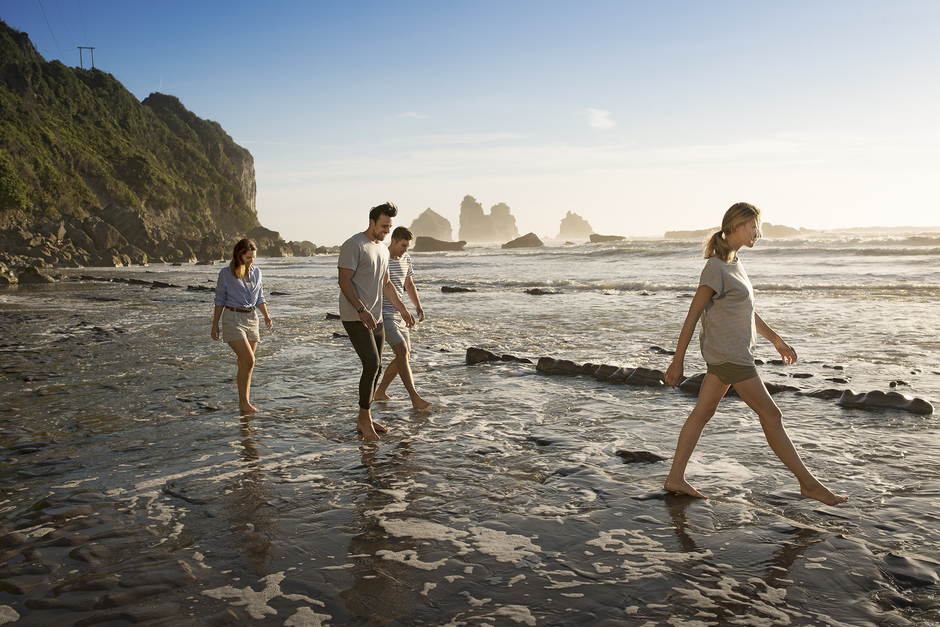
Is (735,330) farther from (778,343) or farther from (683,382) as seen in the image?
(683,382)

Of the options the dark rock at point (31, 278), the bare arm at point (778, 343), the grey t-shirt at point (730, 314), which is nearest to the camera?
the grey t-shirt at point (730, 314)


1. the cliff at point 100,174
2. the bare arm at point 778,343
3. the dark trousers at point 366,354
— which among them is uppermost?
the cliff at point 100,174

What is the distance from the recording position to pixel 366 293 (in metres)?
5.51

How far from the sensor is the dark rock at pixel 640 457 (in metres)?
4.74

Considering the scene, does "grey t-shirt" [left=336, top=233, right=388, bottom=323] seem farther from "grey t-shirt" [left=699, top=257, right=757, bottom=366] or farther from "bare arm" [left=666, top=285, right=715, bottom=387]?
"grey t-shirt" [left=699, top=257, right=757, bottom=366]

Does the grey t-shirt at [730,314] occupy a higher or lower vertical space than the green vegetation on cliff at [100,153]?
lower

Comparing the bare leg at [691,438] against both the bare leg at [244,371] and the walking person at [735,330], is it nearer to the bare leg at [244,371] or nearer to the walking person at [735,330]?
the walking person at [735,330]

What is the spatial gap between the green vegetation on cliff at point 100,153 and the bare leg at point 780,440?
65.4m

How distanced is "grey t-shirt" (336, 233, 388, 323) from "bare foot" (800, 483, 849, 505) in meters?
3.82

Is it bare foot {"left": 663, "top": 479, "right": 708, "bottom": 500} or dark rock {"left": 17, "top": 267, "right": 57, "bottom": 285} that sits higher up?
dark rock {"left": 17, "top": 267, "right": 57, "bottom": 285}

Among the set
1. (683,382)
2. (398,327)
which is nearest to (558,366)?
(683,382)

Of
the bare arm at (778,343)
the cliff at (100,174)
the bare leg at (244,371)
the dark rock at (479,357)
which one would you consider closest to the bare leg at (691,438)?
the bare arm at (778,343)

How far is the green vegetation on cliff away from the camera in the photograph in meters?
61.8

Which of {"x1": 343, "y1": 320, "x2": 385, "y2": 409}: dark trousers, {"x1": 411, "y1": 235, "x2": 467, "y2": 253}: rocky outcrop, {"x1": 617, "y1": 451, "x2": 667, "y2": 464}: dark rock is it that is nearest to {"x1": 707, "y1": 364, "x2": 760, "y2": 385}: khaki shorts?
{"x1": 617, "y1": 451, "x2": 667, "y2": 464}: dark rock
